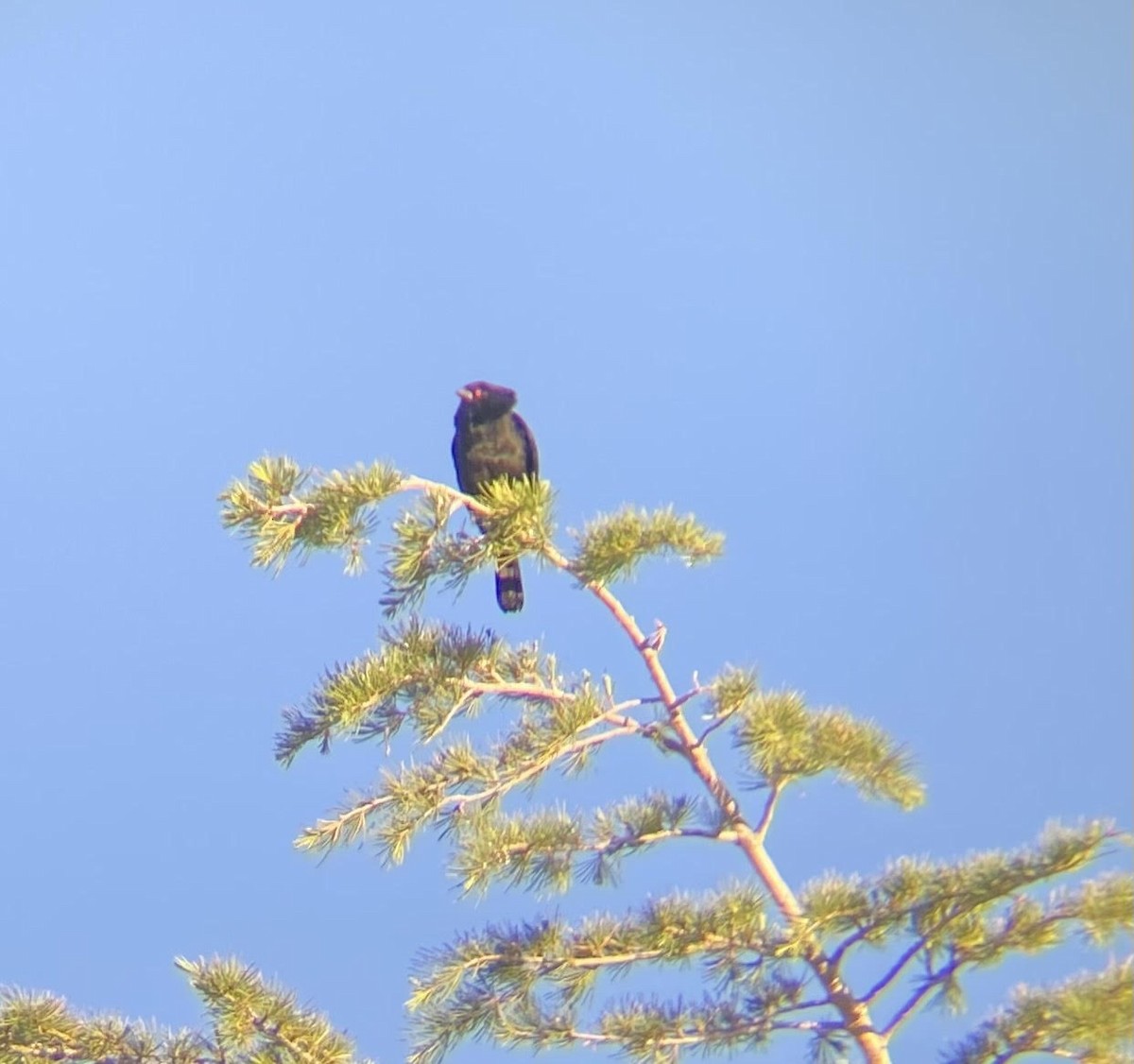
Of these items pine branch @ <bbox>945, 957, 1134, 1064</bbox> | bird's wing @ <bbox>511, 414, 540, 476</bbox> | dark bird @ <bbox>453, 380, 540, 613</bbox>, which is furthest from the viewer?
bird's wing @ <bbox>511, 414, 540, 476</bbox>

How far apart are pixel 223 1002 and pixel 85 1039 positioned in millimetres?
261

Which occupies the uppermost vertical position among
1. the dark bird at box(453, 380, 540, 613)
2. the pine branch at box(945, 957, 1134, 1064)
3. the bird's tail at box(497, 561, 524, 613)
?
the dark bird at box(453, 380, 540, 613)

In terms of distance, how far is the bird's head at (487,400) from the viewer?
443 centimetres

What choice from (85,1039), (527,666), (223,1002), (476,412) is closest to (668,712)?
(527,666)

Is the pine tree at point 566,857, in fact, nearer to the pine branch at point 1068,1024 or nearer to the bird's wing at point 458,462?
the pine branch at point 1068,1024

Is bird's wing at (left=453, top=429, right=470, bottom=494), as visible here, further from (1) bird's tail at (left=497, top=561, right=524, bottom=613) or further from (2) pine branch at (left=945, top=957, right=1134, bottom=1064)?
(2) pine branch at (left=945, top=957, right=1134, bottom=1064)

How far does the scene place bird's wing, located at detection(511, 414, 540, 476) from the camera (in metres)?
4.50

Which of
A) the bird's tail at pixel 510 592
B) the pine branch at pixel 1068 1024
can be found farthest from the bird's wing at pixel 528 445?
the pine branch at pixel 1068 1024

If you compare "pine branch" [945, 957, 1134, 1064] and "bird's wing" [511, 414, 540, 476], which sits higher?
"bird's wing" [511, 414, 540, 476]

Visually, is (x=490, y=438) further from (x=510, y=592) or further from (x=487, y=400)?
(x=510, y=592)

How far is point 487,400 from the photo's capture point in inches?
174

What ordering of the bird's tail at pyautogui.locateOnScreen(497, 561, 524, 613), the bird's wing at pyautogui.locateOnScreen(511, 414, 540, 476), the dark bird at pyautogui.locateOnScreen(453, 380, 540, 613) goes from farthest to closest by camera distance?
the bird's wing at pyautogui.locateOnScreen(511, 414, 540, 476) → the dark bird at pyautogui.locateOnScreen(453, 380, 540, 613) → the bird's tail at pyautogui.locateOnScreen(497, 561, 524, 613)

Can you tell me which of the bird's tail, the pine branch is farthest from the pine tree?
the bird's tail

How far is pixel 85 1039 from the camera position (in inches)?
110
